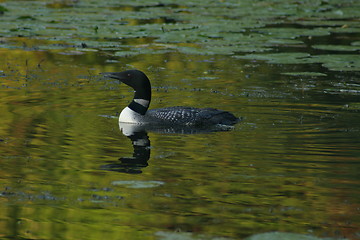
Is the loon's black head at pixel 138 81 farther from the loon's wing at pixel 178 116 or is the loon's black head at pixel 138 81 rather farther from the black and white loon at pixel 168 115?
the loon's wing at pixel 178 116

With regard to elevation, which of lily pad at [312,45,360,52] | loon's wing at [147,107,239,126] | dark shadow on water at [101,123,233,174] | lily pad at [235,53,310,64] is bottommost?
dark shadow on water at [101,123,233,174]

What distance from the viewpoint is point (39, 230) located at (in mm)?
5094

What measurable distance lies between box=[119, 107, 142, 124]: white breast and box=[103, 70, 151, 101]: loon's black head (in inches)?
12.1

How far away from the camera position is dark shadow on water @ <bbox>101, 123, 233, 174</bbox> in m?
6.84

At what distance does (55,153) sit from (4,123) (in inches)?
64.1

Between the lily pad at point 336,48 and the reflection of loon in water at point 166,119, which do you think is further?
the lily pad at point 336,48

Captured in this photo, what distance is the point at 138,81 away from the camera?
9406 millimetres

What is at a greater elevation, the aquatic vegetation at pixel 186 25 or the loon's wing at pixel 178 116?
the aquatic vegetation at pixel 186 25

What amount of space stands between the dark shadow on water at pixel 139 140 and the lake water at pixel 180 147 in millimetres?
23

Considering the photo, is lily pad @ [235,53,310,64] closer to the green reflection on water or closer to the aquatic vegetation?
the aquatic vegetation

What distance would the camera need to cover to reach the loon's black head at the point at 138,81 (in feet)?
30.7

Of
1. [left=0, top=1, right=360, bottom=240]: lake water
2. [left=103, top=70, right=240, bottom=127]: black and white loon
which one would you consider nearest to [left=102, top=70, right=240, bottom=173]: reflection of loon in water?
[left=103, top=70, right=240, bottom=127]: black and white loon

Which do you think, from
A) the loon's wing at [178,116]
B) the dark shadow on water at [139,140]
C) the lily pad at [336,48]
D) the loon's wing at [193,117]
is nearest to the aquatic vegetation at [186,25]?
the lily pad at [336,48]

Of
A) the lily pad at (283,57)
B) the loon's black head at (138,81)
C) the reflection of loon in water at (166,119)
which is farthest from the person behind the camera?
the lily pad at (283,57)
